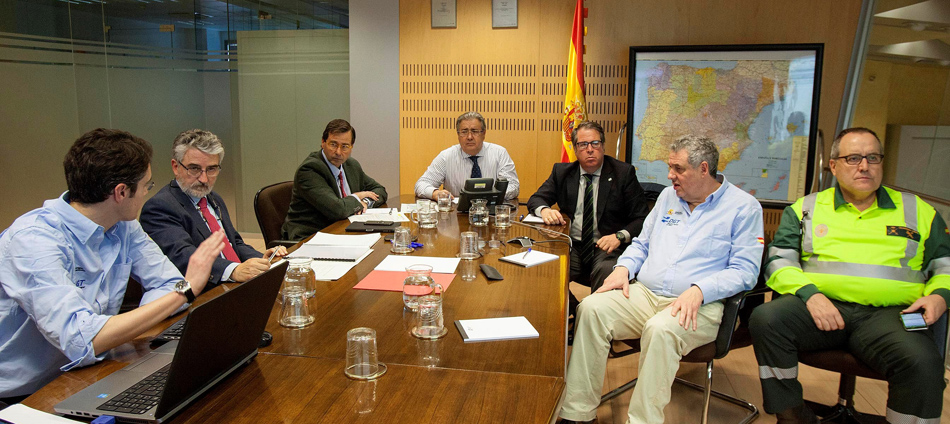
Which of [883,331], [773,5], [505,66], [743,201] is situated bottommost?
[883,331]

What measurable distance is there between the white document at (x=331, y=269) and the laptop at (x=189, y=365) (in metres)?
0.77

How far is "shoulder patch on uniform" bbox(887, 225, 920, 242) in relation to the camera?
249 centimetres

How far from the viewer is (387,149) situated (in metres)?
5.71

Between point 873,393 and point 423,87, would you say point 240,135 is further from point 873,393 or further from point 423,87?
point 873,393

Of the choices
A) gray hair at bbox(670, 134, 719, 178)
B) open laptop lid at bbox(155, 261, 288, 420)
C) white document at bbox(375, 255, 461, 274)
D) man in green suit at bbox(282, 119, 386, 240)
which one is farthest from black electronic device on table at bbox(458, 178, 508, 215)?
open laptop lid at bbox(155, 261, 288, 420)

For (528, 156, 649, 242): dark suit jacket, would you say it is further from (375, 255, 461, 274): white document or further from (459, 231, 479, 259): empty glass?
(375, 255, 461, 274): white document

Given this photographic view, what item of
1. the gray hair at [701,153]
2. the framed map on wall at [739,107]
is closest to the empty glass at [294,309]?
the gray hair at [701,153]

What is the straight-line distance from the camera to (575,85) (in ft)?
16.6

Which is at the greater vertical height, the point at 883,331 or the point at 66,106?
the point at 66,106

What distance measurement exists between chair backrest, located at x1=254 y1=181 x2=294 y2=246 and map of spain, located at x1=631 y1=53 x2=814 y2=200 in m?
2.95

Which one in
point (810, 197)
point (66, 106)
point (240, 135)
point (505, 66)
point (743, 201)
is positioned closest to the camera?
point (743, 201)

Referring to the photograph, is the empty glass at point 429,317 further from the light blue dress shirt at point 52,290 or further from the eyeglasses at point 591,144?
the eyeglasses at point 591,144

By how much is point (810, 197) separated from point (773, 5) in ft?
9.21

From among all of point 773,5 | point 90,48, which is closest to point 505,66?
point 773,5
